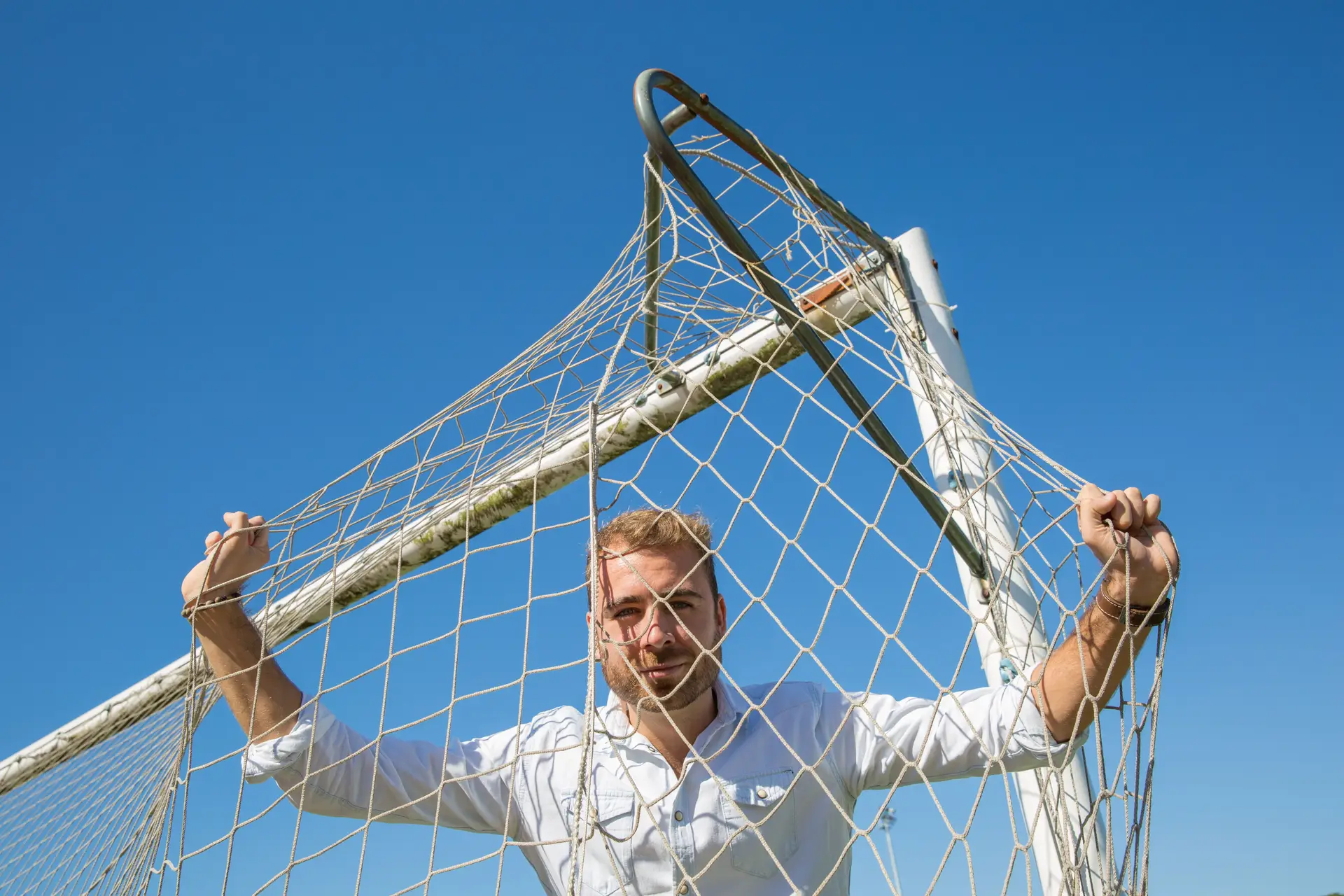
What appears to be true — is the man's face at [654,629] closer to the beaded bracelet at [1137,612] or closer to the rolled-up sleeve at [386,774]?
the rolled-up sleeve at [386,774]

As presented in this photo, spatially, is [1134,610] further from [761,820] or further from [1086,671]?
[761,820]

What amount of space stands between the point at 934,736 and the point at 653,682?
2.02 ft

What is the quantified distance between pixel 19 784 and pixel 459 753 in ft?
12.1

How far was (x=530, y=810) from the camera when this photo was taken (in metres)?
2.25

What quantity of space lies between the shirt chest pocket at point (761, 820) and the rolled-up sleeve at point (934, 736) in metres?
0.16

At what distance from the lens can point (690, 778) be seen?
2.19 m

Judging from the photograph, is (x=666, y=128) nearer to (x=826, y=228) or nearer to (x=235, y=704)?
(x=826, y=228)

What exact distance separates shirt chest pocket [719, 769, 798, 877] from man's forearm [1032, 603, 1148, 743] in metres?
0.56

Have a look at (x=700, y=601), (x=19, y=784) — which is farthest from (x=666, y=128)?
(x=19, y=784)

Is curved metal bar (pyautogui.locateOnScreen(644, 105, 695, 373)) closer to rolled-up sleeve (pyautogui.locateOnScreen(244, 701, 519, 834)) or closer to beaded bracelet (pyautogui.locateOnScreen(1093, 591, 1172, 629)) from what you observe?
rolled-up sleeve (pyautogui.locateOnScreen(244, 701, 519, 834))

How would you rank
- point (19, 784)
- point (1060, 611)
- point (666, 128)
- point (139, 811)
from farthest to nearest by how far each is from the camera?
point (19, 784) < point (139, 811) < point (666, 128) < point (1060, 611)

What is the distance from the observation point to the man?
206 cm

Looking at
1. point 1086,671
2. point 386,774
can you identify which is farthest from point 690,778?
point 1086,671

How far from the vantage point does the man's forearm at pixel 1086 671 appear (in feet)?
6.08
